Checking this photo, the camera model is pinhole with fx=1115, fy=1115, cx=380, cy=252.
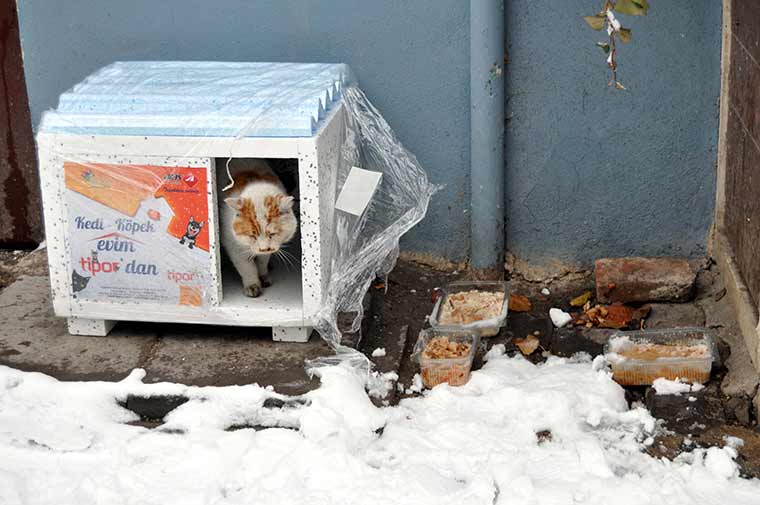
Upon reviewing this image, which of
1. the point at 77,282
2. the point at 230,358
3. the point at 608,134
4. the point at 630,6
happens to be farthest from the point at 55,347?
the point at 630,6

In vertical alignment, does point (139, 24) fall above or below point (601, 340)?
above

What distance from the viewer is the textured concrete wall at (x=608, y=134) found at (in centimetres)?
470

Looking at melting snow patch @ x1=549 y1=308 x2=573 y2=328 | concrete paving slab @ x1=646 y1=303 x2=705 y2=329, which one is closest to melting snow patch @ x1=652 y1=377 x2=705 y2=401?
concrete paving slab @ x1=646 y1=303 x2=705 y2=329

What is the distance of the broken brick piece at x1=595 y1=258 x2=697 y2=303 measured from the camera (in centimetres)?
472

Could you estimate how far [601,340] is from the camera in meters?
4.48

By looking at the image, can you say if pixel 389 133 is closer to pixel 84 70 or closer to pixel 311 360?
pixel 311 360

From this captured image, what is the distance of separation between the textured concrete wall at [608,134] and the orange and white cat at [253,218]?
114cm

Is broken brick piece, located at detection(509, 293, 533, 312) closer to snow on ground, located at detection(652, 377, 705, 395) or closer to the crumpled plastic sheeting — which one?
the crumpled plastic sheeting

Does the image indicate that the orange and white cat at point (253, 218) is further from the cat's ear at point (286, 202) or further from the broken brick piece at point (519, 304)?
the broken brick piece at point (519, 304)

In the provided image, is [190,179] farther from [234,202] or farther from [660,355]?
[660,355]

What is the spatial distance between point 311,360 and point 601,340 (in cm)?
117

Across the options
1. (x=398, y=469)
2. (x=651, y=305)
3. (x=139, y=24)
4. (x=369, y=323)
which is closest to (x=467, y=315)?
(x=369, y=323)

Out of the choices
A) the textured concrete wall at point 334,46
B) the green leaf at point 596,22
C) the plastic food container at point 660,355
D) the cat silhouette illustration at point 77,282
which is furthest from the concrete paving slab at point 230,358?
the green leaf at point 596,22

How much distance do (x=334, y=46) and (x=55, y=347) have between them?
1.76 meters
